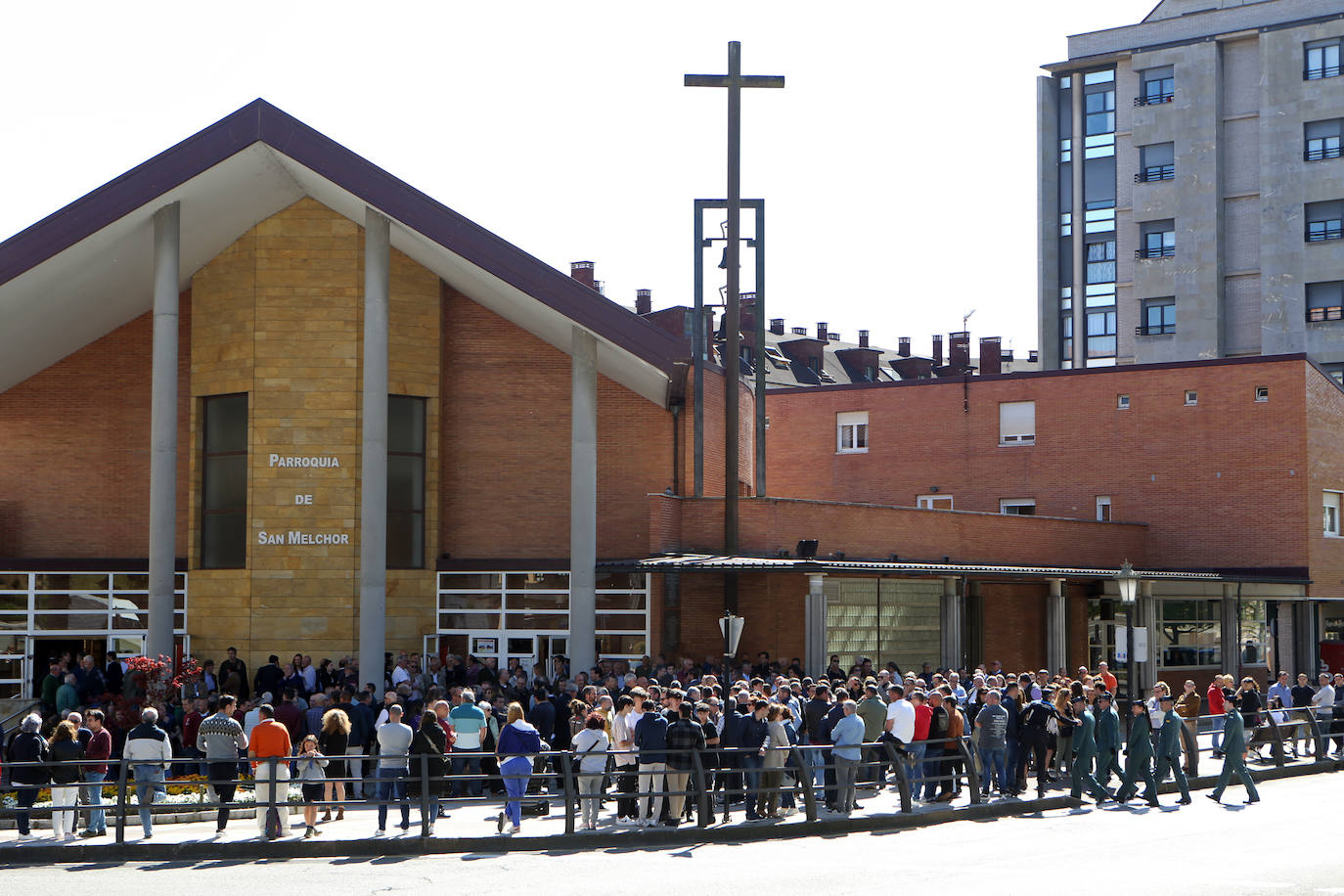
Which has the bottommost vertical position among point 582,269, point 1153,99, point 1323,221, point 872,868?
point 872,868

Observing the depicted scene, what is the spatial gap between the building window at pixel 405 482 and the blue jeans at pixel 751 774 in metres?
13.5

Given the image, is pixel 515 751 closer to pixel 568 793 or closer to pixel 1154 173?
pixel 568 793

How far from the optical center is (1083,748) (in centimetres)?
1988

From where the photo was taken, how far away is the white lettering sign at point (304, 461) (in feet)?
95.3

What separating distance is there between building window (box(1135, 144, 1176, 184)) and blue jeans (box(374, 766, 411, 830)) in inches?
1835

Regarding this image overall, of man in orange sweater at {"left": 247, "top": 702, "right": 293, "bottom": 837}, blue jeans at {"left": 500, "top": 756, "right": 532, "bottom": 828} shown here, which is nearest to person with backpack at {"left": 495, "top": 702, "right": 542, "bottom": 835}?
blue jeans at {"left": 500, "top": 756, "right": 532, "bottom": 828}

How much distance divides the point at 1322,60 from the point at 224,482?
1674 inches

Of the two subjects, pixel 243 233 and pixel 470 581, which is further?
pixel 470 581

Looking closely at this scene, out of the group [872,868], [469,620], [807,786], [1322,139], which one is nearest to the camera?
[872,868]

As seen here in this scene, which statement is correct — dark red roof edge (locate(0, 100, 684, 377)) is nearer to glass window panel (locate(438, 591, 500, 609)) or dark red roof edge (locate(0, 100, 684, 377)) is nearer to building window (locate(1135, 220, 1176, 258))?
glass window panel (locate(438, 591, 500, 609))

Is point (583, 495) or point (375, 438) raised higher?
point (375, 438)

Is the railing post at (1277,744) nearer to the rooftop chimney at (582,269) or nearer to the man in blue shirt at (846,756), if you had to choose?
the man in blue shirt at (846,756)

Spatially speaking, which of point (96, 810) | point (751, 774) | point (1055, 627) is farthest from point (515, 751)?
point (1055, 627)

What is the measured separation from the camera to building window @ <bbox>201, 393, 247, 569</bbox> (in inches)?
1172
